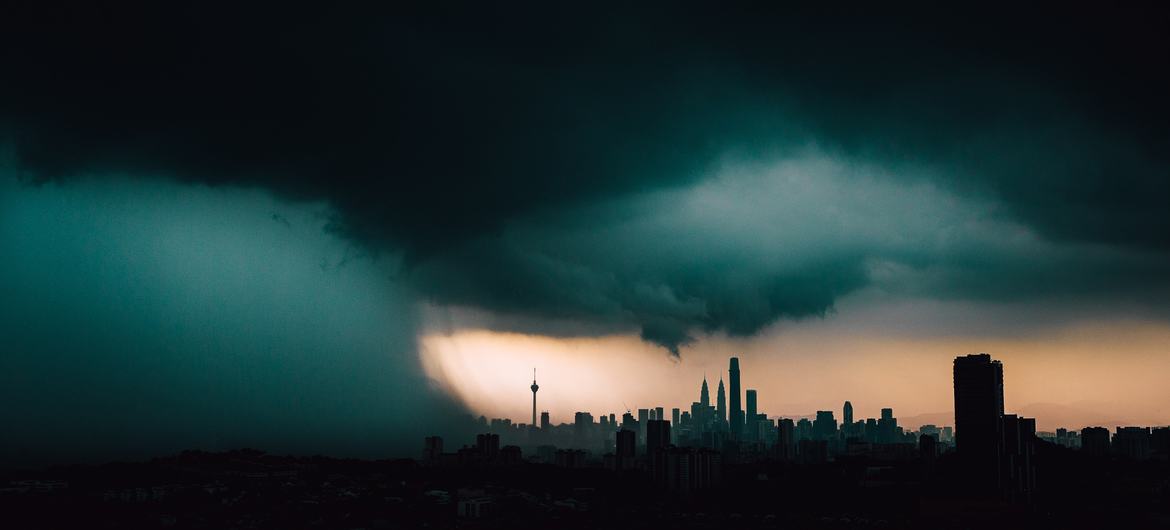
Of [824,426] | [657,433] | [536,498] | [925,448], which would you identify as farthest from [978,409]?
[824,426]

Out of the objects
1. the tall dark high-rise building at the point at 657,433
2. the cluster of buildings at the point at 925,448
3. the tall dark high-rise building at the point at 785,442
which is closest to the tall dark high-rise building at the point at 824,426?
the cluster of buildings at the point at 925,448

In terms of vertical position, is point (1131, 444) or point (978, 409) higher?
point (978, 409)

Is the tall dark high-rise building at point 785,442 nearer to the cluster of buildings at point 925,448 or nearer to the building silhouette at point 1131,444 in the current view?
the cluster of buildings at point 925,448

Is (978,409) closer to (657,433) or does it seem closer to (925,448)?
(925,448)

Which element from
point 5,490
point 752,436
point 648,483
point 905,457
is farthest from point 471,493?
point 752,436

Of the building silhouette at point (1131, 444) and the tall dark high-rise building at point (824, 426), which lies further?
the tall dark high-rise building at point (824, 426)

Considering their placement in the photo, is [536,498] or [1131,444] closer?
[536,498]

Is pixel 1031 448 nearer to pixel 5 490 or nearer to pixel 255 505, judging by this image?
pixel 255 505
